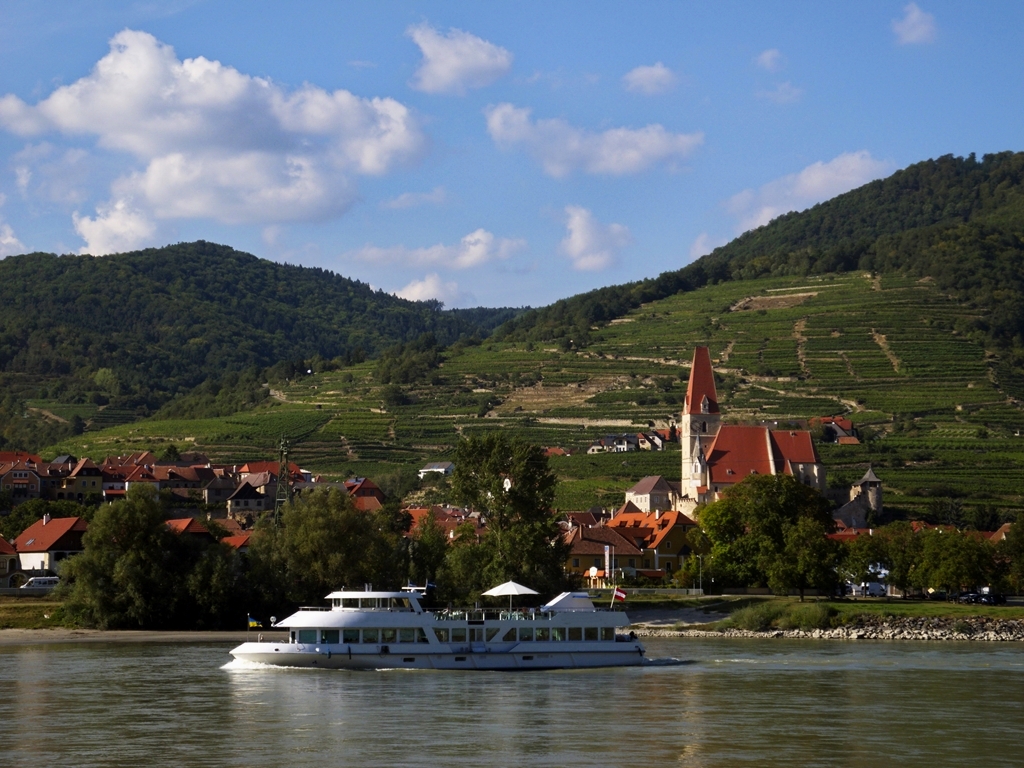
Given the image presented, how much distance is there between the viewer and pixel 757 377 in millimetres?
162125

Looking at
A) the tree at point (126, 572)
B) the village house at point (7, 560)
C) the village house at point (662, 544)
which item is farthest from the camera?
the village house at point (662, 544)

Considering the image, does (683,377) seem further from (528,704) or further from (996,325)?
(528,704)

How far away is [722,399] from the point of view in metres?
155

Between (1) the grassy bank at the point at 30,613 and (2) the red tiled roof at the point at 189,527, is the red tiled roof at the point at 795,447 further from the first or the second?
(1) the grassy bank at the point at 30,613

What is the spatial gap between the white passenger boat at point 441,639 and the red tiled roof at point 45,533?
115 feet

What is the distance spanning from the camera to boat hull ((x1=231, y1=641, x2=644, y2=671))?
49.2m

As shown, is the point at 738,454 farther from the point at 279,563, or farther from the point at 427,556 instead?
the point at 279,563

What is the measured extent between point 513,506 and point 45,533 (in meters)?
28.6

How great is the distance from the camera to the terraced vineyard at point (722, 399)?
5079 inches

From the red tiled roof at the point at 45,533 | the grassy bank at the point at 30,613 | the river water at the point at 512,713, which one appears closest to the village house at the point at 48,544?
the red tiled roof at the point at 45,533

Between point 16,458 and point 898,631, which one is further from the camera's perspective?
point 16,458

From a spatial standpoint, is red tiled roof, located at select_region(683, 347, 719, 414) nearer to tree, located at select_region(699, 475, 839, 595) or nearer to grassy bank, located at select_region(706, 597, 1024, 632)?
tree, located at select_region(699, 475, 839, 595)

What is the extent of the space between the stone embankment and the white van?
31.6 m

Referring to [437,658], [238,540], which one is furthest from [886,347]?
[437,658]
